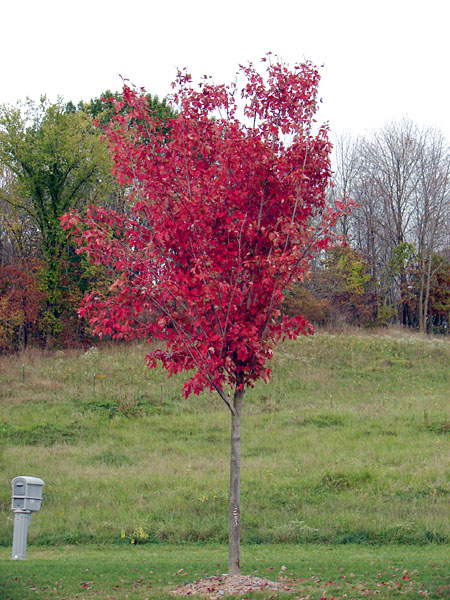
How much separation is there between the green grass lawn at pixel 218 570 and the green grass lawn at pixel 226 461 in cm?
9

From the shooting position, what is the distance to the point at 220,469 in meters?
18.1

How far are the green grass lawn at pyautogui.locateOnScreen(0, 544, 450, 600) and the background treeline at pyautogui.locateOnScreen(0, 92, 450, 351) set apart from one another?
1736 cm

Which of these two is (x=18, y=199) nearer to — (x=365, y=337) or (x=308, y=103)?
(x=365, y=337)

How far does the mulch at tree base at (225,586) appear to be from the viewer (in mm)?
7637

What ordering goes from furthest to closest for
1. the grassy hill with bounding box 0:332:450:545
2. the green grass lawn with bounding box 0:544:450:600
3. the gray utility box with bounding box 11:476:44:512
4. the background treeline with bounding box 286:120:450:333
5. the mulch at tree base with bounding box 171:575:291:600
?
the background treeline with bounding box 286:120:450:333 → the grassy hill with bounding box 0:332:450:545 → the gray utility box with bounding box 11:476:44:512 → the green grass lawn with bounding box 0:544:450:600 → the mulch at tree base with bounding box 171:575:291:600

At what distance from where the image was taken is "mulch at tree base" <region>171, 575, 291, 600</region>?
7.64 m

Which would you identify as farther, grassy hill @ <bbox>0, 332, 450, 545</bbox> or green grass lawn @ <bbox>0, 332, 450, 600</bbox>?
grassy hill @ <bbox>0, 332, 450, 545</bbox>

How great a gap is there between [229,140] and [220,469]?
1145 centimetres

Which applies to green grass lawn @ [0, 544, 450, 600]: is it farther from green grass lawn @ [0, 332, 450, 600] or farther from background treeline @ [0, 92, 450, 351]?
background treeline @ [0, 92, 450, 351]

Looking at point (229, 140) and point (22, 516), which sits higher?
point (229, 140)

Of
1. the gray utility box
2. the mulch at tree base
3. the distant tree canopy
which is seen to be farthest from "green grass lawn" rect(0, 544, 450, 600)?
the distant tree canopy

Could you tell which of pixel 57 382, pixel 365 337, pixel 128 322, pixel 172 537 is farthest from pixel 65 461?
pixel 365 337

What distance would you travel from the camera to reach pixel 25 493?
9.34 metres

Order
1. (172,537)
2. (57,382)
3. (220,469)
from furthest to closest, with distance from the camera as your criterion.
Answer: (57,382) → (220,469) → (172,537)
